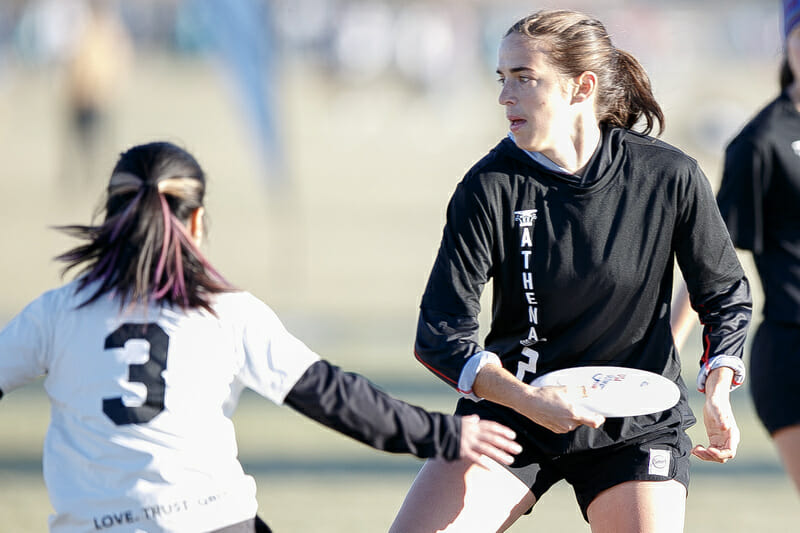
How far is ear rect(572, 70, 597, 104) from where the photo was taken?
124 inches

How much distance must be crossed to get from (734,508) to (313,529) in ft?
6.45

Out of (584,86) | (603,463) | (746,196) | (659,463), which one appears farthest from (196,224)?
(746,196)

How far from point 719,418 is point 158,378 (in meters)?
1.45

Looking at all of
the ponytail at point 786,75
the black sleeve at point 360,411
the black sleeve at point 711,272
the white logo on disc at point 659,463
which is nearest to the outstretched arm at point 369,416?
the black sleeve at point 360,411

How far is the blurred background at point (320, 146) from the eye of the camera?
6.00 m

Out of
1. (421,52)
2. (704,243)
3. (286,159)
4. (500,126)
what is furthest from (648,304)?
(421,52)

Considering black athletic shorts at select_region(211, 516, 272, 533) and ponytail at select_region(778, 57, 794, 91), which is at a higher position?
ponytail at select_region(778, 57, 794, 91)

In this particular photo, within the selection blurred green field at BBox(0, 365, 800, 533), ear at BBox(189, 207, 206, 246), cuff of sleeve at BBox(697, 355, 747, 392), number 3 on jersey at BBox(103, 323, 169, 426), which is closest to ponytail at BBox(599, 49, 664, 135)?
cuff of sleeve at BBox(697, 355, 747, 392)

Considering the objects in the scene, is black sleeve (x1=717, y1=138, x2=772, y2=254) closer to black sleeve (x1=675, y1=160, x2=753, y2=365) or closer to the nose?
black sleeve (x1=675, y1=160, x2=753, y2=365)

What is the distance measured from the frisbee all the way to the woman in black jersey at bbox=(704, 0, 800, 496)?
2.28 ft

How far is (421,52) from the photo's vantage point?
38.2 meters

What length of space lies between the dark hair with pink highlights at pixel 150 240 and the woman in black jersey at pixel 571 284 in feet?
2.37

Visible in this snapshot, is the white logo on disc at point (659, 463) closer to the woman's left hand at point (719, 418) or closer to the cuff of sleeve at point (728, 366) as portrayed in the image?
the woman's left hand at point (719, 418)

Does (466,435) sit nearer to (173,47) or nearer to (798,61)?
(798,61)
